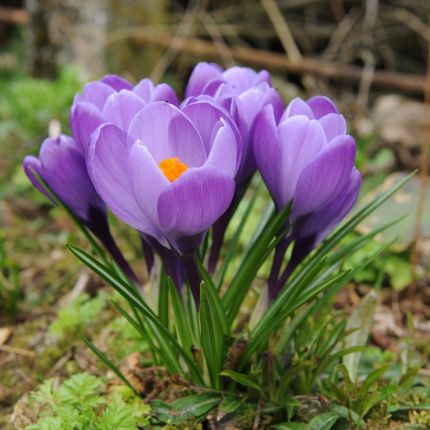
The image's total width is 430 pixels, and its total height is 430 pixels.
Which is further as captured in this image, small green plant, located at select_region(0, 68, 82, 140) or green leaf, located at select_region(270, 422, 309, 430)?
small green plant, located at select_region(0, 68, 82, 140)

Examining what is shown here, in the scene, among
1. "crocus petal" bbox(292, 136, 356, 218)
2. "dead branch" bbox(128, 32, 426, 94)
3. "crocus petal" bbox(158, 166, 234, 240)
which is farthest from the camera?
"dead branch" bbox(128, 32, 426, 94)

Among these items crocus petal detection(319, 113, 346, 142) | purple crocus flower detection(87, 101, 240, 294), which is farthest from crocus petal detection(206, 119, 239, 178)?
crocus petal detection(319, 113, 346, 142)

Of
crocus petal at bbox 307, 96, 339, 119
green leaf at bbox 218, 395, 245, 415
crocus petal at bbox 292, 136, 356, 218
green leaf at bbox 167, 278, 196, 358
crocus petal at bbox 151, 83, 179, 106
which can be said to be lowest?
green leaf at bbox 218, 395, 245, 415

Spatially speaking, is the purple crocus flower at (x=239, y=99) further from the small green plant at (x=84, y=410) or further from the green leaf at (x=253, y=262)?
the small green plant at (x=84, y=410)

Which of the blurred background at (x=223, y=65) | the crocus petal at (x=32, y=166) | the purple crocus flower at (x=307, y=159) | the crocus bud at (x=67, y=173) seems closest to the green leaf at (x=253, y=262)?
the purple crocus flower at (x=307, y=159)

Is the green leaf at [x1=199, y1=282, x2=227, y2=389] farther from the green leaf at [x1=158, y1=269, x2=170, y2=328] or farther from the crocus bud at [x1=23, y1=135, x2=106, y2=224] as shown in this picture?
the crocus bud at [x1=23, y1=135, x2=106, y2=224]

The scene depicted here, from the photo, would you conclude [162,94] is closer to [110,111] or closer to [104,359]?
[110,111]

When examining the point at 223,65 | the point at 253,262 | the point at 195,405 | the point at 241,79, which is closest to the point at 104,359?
the point at 195,405
